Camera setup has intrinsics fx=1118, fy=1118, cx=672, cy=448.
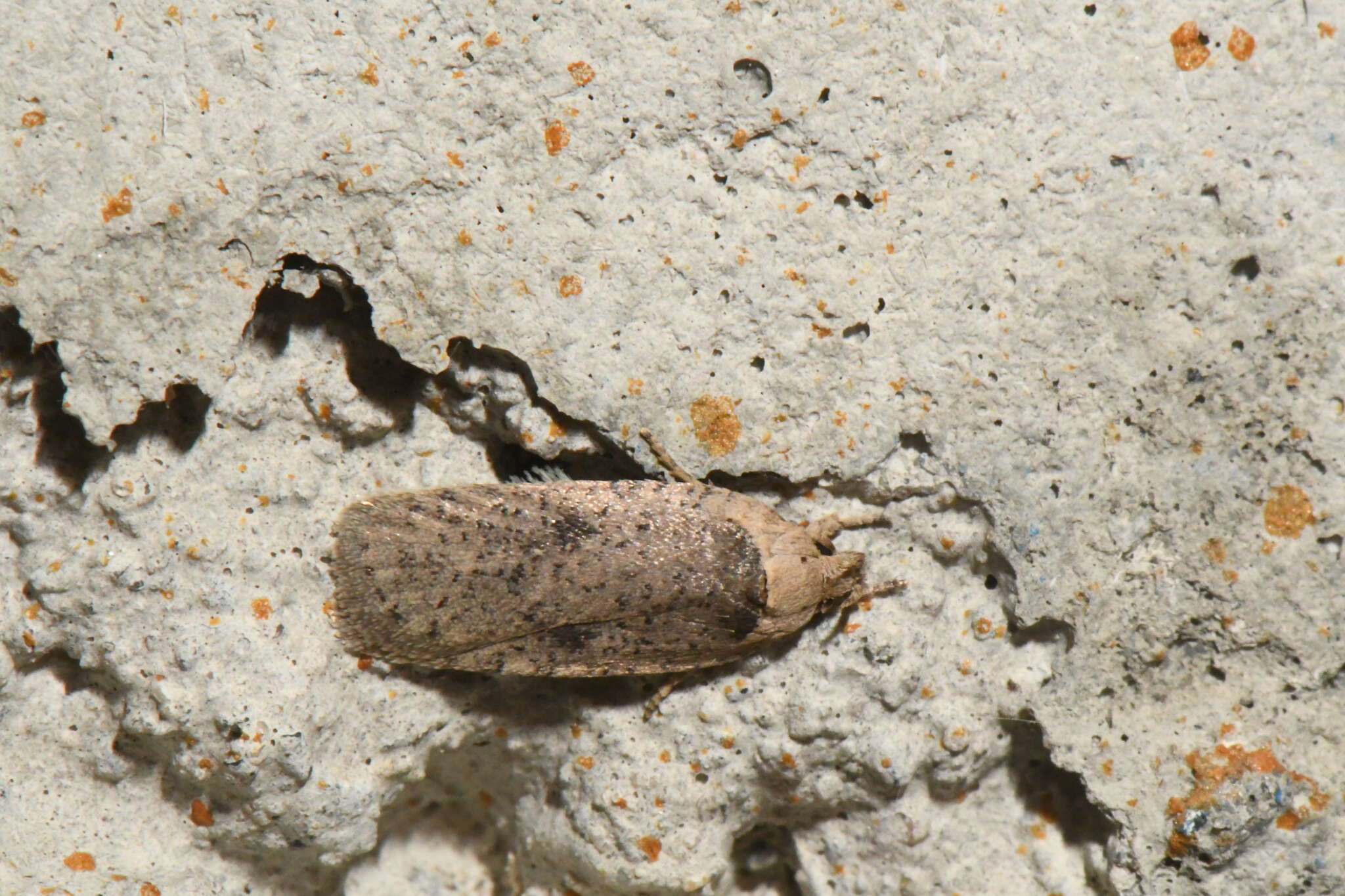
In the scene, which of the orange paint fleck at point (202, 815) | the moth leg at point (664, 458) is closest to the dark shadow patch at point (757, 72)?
the moth leg at point (664, 458)

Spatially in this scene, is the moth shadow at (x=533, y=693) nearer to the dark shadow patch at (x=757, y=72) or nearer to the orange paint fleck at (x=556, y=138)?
the orange paint fleck at (x=556, y=138)

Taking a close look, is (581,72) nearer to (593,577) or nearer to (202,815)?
(593,577)

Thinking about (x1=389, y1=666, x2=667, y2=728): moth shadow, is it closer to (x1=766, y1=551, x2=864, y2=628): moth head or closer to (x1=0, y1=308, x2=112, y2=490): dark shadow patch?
(x1=766, y1=551, x2=864, y2=628): moth head

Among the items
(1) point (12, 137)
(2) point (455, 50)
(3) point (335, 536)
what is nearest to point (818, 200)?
(2) point (455, 50)

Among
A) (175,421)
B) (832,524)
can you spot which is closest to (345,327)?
(175,421)

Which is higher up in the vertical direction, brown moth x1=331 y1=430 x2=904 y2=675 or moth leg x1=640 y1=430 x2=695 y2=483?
moth leg x1=640 y1=430 x2=695 y2=483

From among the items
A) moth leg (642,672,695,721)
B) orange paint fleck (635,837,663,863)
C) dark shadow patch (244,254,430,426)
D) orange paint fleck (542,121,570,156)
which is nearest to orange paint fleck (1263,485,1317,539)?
moth leg (642,672,695,721)
